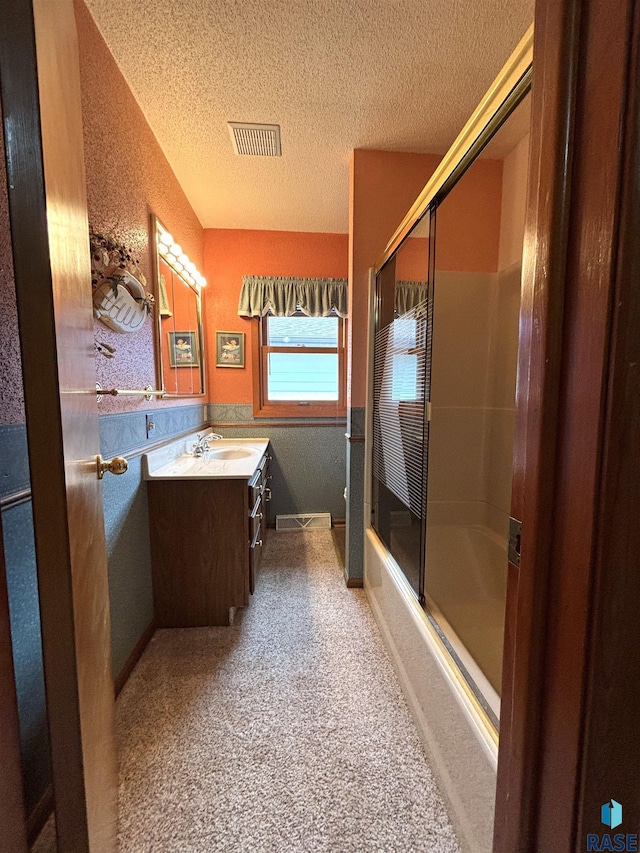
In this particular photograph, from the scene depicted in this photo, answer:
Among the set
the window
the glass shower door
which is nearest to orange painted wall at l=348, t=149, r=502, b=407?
the glass shower door

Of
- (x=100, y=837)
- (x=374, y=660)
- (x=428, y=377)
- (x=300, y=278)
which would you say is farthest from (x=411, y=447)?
(x=300, y=278)

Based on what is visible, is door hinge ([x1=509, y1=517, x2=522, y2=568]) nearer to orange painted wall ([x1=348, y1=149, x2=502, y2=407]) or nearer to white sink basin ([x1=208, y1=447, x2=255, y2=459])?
orange painted wall ([x1=348, y1=149, x2=502, y2=407])

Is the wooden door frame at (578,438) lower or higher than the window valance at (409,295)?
lower

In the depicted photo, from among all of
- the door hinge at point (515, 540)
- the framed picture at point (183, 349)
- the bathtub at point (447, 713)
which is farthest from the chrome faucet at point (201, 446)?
the door hinge at point (515, 540)

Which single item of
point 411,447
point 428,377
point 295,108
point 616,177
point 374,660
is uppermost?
point 295,108

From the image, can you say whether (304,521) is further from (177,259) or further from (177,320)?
(177,259)

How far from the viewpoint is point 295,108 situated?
5.62 feet

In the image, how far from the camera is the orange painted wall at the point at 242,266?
305cm

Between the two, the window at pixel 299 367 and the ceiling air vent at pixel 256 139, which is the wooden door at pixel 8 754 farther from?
the window at pixel 299 367

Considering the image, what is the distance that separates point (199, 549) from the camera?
71.6 inches

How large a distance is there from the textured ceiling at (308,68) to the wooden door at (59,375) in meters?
0.86

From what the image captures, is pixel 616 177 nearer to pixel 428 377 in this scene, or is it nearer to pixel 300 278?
pixel 428 377

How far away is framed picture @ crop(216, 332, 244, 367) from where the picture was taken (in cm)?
310

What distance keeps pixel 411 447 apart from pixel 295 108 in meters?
1.81
